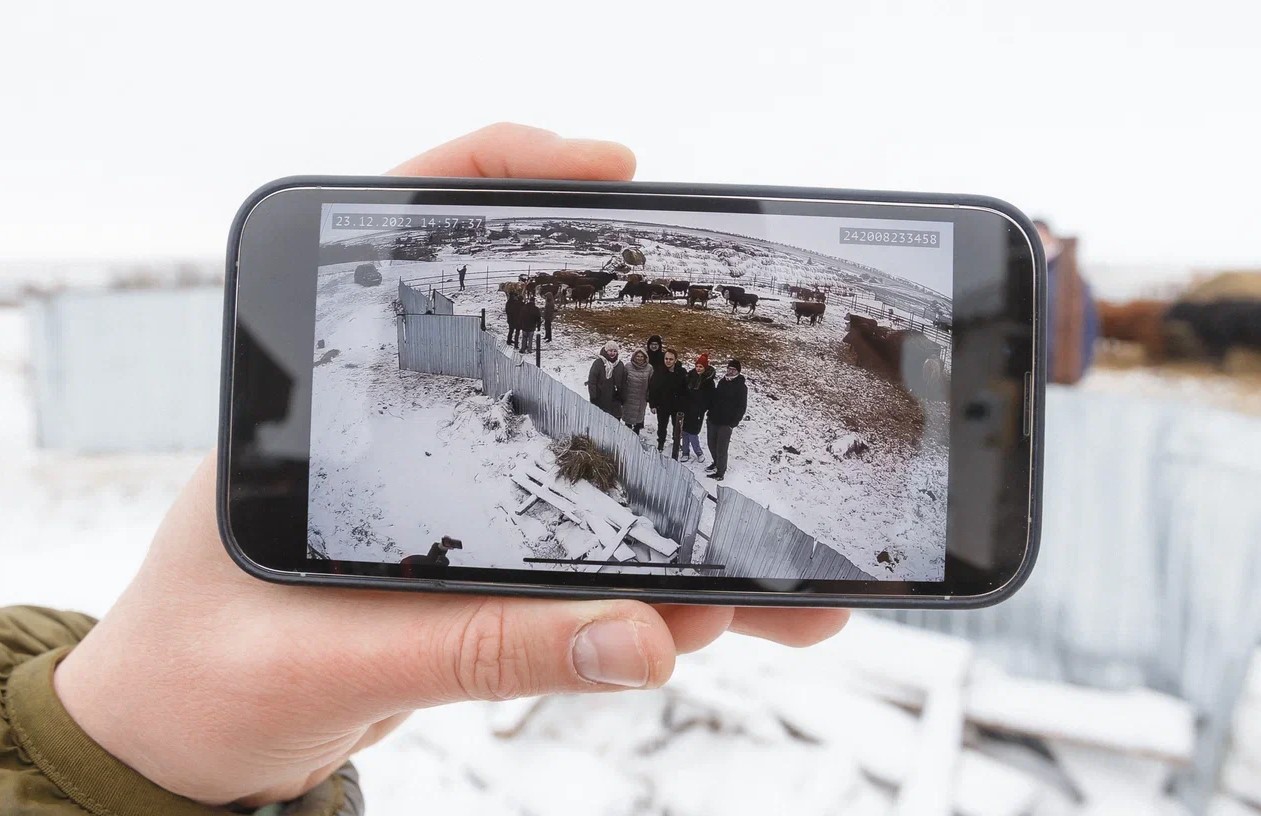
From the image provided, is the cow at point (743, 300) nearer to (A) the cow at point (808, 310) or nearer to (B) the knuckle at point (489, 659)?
(A) the cow at point (808, 310)

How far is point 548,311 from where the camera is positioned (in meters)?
0.41

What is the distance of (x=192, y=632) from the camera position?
1.41 feet

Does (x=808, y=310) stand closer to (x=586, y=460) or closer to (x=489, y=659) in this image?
(x=586, y=460)

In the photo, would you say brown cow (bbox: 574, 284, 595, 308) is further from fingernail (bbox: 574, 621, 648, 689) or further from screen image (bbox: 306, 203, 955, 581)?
fingernail (bbox: 574, 621, 648, 689)

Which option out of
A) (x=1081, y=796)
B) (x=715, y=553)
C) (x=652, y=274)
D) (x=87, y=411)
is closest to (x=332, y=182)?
(x=652, y=274)

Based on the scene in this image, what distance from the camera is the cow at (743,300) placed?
Answer: 407 mm

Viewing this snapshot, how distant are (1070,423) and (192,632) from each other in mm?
1262

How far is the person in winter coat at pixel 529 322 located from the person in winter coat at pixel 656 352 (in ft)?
0.24

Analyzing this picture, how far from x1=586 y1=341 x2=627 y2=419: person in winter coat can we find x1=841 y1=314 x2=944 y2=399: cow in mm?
148

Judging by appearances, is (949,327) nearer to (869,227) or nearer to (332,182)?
(869,227)

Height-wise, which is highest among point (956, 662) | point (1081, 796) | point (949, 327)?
point (949, 327)

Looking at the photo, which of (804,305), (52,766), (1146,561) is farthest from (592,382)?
(1146,561)

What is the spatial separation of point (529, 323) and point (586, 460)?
94 mm

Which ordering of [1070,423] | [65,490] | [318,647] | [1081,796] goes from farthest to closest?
[65,490]
[1070,423]
[1081,796]
[318,647]
